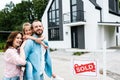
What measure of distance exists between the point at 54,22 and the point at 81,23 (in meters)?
5.63

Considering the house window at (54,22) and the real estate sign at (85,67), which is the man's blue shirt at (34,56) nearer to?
the real estate sign at (85,67)

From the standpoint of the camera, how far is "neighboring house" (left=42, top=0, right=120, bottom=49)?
22734 mm

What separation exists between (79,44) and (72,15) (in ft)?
9.56

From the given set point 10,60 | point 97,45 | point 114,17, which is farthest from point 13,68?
point 114,17

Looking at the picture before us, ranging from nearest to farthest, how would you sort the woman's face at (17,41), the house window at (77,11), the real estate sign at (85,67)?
the woman's face at (17,41) < the real estate sign at (85,67) < the house window at (77,11)

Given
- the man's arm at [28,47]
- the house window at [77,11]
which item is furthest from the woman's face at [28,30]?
the house window at [77,11]

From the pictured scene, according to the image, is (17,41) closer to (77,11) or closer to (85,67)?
(85,67)

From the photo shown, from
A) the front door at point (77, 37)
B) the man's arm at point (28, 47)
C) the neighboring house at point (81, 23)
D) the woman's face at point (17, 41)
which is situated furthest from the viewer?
the front door at point (77, 37)

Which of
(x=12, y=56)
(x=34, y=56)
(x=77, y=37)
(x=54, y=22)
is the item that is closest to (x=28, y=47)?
(x=34, y=56)

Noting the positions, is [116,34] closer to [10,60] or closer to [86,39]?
[86,39]

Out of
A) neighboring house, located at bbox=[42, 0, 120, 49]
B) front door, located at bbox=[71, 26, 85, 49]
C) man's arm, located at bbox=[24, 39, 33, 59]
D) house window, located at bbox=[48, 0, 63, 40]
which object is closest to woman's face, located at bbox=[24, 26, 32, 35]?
man's arm, located at bbox=[24, 39, 33, 59]

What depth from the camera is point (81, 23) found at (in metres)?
22.7

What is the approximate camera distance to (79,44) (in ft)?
78.6

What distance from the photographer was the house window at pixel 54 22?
26.8 meters
